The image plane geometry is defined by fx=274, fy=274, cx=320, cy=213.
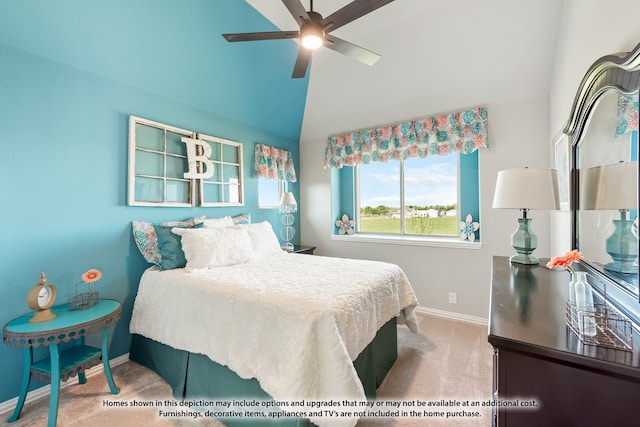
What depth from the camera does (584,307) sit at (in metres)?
0.91

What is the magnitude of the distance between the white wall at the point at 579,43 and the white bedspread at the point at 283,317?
59.5 inches

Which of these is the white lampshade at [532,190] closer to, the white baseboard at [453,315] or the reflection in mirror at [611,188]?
the reflection in mirror at [611,188]

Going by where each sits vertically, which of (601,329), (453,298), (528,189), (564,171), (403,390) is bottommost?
(403,390)

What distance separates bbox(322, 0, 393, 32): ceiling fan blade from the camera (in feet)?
5.14

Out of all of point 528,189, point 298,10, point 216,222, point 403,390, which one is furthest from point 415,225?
point 298,10

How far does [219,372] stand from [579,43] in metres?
3.05

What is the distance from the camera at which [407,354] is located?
2.46 meters

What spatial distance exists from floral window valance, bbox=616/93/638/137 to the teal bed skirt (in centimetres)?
164

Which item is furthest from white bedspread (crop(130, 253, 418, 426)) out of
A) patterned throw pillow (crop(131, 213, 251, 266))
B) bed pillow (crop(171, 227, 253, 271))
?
patterned throw pillow (crop(131, 213, 251, 266))

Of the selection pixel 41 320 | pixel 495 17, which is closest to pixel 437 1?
pixel 495 17

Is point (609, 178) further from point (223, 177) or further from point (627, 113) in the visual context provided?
point (223, 177)

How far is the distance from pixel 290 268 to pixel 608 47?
227 centimetres

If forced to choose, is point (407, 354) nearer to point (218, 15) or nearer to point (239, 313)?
point (239, 313)

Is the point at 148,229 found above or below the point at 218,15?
below
